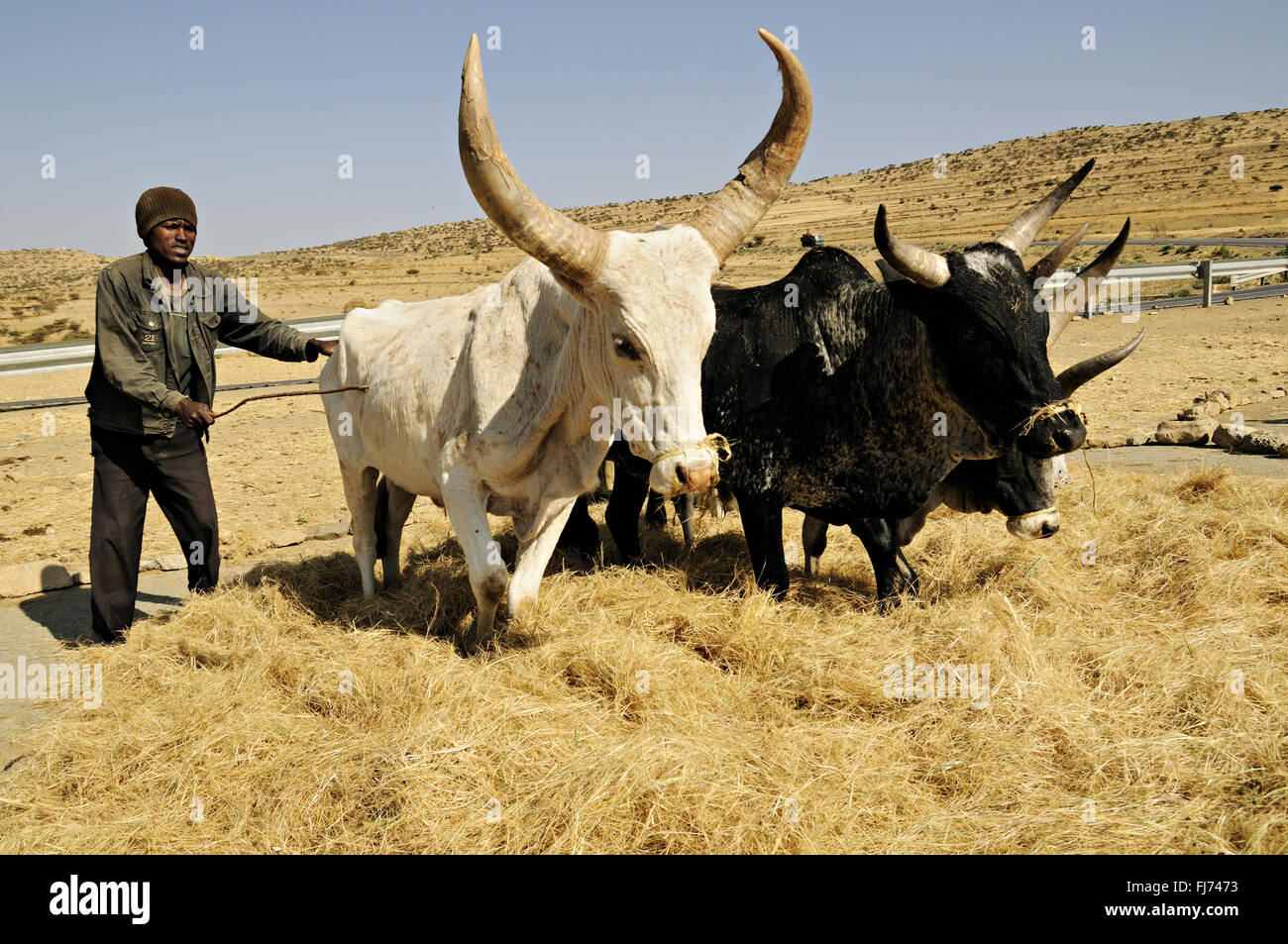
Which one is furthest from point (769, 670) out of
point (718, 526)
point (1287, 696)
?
point (718, 526)

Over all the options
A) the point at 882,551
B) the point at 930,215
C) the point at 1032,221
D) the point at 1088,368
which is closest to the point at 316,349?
the point at 882,551

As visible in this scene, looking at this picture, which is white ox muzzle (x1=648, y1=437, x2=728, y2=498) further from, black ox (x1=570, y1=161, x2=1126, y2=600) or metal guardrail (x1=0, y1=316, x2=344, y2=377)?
metal guardrail (x1=0, y1=316, x2=344, y2=377)

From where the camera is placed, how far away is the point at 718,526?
6.97 metres

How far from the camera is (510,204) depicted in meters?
3.42

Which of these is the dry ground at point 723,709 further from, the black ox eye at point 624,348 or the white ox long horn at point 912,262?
the white ox long horn at point 912,262

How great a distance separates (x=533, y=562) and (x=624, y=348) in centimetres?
153

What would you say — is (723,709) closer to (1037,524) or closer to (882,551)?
(882,551)

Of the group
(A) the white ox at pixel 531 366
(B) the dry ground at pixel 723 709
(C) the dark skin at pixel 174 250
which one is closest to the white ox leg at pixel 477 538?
→ (A) the white ox at pixel 531 366

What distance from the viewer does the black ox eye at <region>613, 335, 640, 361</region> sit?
3566 millimetres

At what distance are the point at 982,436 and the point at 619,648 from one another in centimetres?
228

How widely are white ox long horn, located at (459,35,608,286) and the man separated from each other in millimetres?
2448

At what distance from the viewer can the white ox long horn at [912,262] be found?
4594 millimetres
